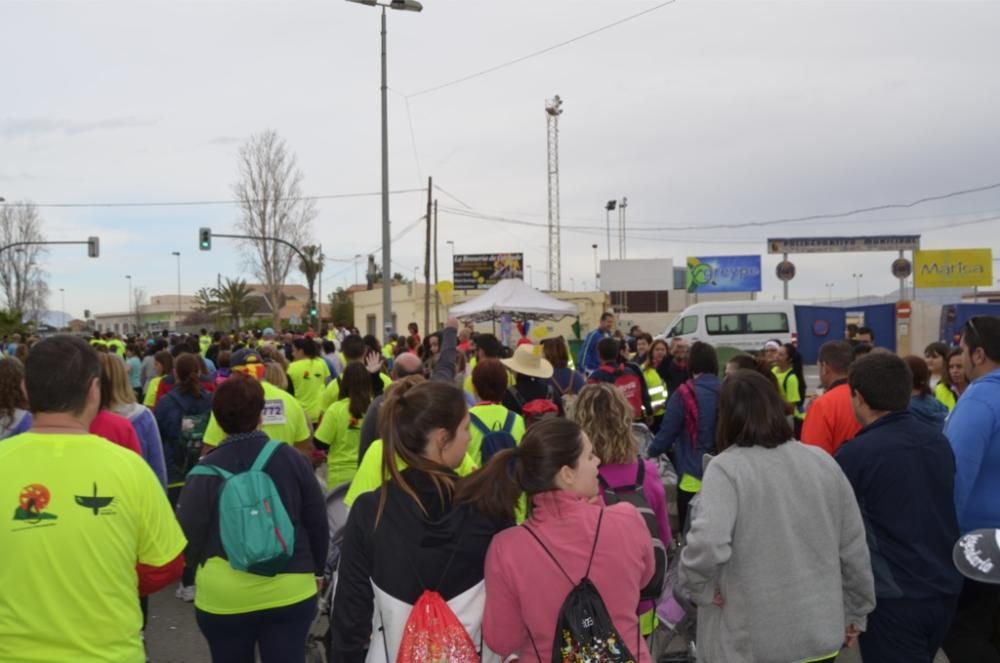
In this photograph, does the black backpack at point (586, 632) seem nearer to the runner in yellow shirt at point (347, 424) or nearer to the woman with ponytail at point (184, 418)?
the runner in yellow shirt at point (347, 424)

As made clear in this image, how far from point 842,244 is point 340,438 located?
53.5 m

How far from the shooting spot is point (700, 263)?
7350 centimetres

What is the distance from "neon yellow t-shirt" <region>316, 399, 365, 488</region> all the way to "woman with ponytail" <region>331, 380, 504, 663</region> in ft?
12.1

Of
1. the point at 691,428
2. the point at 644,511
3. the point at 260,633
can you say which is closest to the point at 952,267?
the point at 691,428

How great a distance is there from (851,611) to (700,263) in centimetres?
7179

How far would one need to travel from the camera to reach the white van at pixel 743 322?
29328 mm

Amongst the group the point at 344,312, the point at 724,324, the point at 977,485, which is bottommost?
the point at 344,312

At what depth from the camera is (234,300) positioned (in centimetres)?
6994

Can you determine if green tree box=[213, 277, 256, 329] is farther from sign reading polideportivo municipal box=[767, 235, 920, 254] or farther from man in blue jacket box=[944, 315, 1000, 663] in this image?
man in blue jacket box=[944, 315, 1000, 663]

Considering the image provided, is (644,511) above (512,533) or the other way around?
the other way around

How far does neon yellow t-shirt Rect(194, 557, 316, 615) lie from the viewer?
3.84m

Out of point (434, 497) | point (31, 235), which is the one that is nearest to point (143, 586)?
point (434, 497)

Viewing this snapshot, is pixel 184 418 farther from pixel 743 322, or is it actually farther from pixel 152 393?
pixel 743 322

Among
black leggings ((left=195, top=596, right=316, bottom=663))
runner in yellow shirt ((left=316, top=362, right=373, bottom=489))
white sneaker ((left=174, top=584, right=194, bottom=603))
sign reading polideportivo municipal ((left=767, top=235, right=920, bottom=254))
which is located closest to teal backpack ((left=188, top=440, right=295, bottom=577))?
black leggings ((left=195, top=596, right=316, bottom=663))
